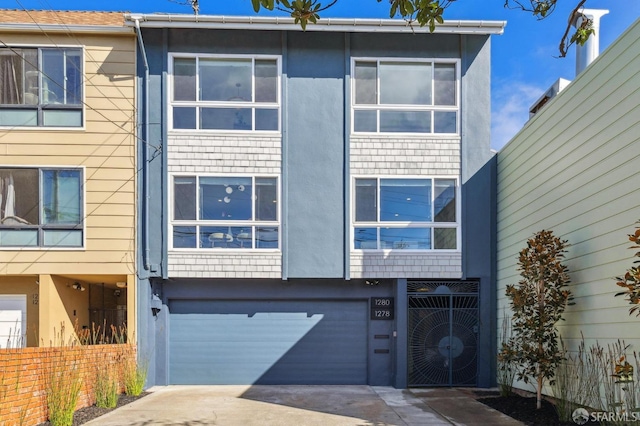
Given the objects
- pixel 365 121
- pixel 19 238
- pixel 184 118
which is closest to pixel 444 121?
pixel 365 121

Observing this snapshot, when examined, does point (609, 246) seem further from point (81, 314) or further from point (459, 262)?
point (81, 314)

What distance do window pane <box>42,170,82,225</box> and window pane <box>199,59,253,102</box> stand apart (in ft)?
10.0

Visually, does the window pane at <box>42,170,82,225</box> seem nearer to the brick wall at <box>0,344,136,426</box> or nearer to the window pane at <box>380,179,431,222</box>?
the brick wall at <box>0,344,136,426</box>

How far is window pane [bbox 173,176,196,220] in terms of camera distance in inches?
375

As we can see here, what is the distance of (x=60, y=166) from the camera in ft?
30.1

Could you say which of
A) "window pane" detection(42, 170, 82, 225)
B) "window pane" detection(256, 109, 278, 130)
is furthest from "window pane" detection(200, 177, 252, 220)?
"window pane" detection(42, 170, 82, 225)

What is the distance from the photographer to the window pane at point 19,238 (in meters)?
9.03

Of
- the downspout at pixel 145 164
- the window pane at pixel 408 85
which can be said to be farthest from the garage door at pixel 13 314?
the window pane at pixel 408 85

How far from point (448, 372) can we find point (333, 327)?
8.26 ft

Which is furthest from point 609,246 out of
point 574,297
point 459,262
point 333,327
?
point 333,327

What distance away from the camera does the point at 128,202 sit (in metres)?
9.31

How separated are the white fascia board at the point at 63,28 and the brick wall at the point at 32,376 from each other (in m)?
6.08

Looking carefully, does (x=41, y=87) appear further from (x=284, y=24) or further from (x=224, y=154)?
(x=284, y=24)

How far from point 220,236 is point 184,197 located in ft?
3.55
